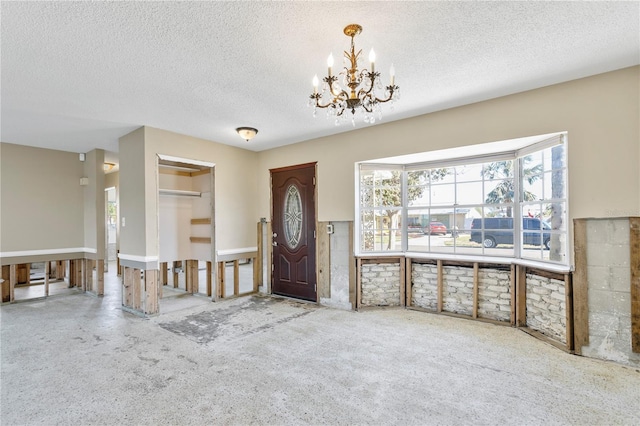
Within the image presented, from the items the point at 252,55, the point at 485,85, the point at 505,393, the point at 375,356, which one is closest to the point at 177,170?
the point at 252,55

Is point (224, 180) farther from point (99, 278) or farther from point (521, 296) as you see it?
point (521, 296)

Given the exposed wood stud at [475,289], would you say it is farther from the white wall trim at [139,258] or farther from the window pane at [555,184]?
the white wall trim at [139,258]

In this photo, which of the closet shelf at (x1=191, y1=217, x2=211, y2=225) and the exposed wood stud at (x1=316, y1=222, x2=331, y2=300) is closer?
the exposed wood stud at (x1=316, y1=222, x2=331, y2=300)

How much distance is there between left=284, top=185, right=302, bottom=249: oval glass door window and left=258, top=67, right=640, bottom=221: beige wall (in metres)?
1.58

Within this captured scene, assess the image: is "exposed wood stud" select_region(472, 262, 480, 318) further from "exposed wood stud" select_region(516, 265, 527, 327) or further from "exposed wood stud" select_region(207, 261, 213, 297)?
"exposed wood stud" select_region(207, 261, 213, 297)

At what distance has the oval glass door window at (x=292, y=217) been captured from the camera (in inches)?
210

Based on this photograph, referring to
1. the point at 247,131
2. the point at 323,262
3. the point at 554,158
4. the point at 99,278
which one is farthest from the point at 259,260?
the point at 554,158

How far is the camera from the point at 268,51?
2506 mm

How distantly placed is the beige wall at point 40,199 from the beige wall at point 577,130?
18.4 feet

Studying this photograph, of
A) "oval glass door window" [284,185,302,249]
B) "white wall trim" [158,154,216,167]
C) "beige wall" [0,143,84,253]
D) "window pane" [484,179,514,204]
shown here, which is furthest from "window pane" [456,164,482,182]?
"beige wall" [0,143,84,253]

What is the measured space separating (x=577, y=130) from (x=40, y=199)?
801cm

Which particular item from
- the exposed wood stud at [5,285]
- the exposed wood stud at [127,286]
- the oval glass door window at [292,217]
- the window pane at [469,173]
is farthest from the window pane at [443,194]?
the exposed wood stud at [5,285]

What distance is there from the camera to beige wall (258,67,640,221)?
110 inches

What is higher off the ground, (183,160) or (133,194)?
Result: (183,160)
